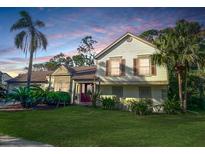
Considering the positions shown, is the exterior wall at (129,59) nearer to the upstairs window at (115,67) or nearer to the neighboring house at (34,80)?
the upstairs window at (115,67)

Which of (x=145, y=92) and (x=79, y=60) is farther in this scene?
(x=79, y=60)

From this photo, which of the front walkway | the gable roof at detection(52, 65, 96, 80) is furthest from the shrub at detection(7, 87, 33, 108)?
the front walkway

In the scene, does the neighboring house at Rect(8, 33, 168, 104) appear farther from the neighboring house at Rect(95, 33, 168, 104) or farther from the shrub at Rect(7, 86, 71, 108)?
the shrub at Rect(7, 86, 71, 108)

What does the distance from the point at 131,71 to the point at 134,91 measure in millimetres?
1192

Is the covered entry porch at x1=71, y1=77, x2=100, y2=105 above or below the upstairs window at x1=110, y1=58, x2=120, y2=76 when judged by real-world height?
below

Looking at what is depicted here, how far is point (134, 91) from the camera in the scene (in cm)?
1441

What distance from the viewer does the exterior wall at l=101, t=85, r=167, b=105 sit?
13.8 metres

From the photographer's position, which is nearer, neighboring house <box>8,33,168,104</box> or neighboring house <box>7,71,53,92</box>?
neighboring house <box>8,33,168,104</box>

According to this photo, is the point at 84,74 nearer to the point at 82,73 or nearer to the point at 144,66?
the point at 82,73

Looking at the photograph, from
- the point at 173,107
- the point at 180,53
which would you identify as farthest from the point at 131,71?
the point at 173,107

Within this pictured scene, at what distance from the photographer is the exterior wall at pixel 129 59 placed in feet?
45.1

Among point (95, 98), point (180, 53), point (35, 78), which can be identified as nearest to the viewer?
point (180, 53)

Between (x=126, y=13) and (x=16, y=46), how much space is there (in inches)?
326
